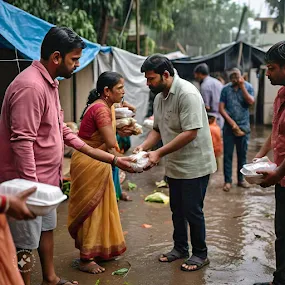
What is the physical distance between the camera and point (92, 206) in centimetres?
374

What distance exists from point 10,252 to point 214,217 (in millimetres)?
3649

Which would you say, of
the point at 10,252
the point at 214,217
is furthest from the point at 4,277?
the point at 214,217

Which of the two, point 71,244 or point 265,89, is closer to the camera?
point 71,244

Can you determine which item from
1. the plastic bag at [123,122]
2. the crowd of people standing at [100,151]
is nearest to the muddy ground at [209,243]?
the crowd of people standing at [100,151]

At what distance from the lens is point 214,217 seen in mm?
5457

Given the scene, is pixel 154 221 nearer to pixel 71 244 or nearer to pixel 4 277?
pixel 71 244

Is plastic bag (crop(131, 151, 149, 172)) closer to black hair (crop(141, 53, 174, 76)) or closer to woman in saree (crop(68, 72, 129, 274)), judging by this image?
woman in saree (crop(68, 72, 129, 274))

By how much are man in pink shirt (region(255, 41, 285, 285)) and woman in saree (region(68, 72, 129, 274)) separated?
Result: 53.2 inches

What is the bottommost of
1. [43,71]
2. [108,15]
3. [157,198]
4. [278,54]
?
[157,198]

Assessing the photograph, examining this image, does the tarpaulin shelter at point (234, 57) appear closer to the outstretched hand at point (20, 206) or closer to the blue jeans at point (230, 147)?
the blue jeans at point (230, 147)

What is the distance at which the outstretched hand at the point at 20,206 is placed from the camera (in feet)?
6.42

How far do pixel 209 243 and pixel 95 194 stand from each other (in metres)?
1.49

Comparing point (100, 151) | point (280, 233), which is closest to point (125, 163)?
point (100, 151)

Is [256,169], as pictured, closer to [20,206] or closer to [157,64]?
[157,64]
